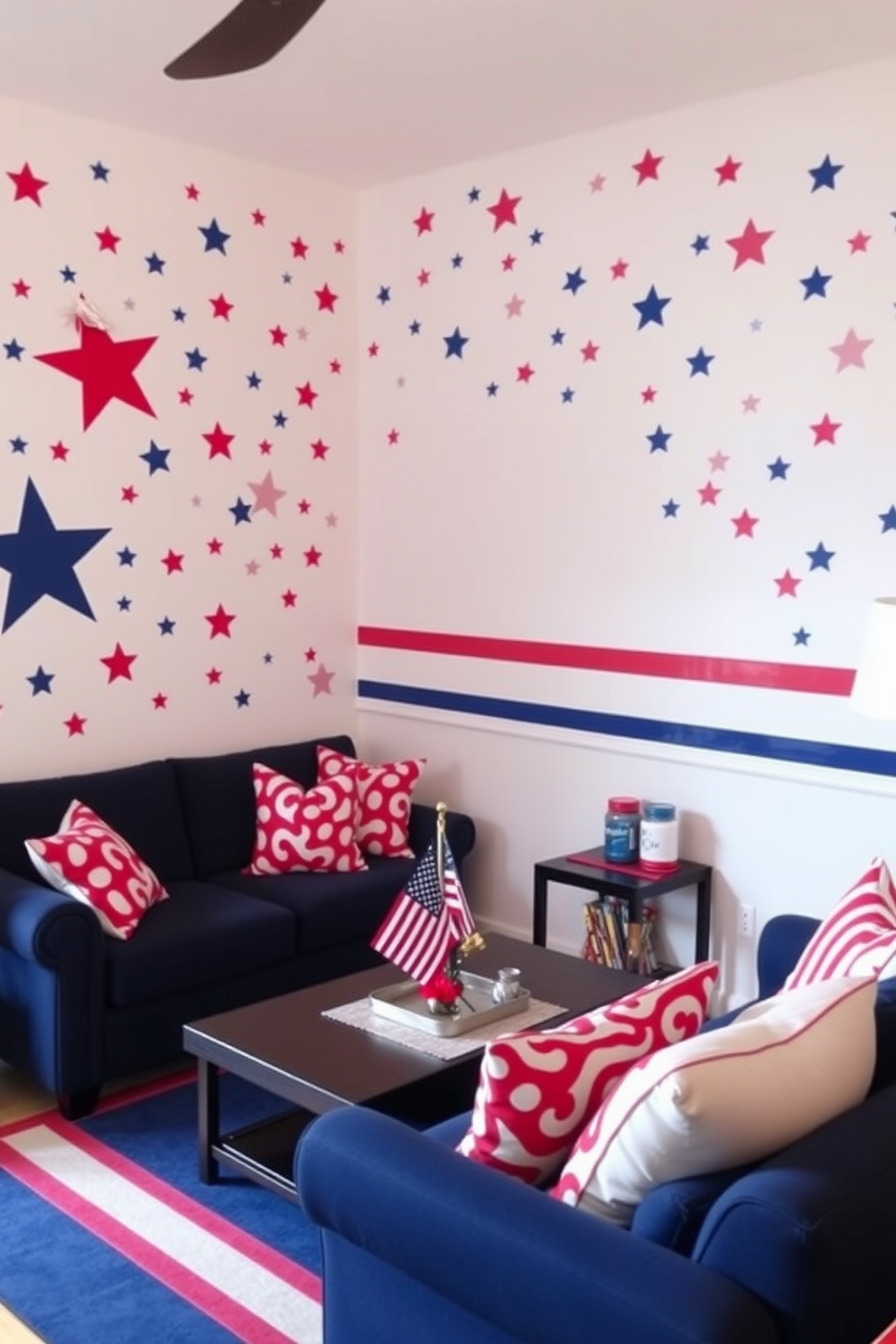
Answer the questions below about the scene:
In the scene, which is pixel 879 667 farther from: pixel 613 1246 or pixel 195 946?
pixel 195 946

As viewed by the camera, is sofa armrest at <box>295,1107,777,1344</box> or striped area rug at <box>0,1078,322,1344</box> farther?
striped area rug at <box>0,1078,322,1344</box>

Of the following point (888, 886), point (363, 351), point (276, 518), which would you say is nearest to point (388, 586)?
point (276, 518)

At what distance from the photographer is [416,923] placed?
2.84 metres

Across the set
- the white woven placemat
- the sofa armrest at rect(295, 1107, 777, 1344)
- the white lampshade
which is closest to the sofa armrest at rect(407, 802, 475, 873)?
the white woven placemat

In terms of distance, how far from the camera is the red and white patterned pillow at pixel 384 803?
14.2 ft

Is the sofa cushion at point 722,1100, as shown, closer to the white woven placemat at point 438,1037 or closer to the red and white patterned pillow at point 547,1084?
the red and white patterned pillow at point 547,1084

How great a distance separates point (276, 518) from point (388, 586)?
50cm

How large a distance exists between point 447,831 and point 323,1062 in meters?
1.66

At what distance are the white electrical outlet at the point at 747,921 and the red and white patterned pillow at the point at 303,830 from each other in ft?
3.93

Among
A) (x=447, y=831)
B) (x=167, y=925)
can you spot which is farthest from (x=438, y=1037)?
(x=447, y=831)

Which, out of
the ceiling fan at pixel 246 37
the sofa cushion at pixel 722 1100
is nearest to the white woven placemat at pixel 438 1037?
the sofa cushion at pixel 722 1100

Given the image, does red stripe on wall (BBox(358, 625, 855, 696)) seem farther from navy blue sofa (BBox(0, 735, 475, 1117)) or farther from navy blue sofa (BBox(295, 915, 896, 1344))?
navy blue sofa (BBox(295, 915, 896, 1344))

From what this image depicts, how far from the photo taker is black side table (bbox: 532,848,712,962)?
3795 mm

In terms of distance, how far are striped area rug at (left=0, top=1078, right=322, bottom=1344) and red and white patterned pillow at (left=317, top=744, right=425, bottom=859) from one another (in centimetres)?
116
